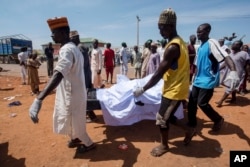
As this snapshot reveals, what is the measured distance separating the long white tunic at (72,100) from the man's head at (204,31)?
215 centimetres

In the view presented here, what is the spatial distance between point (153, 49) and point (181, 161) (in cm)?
409

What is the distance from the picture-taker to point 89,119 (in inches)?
199

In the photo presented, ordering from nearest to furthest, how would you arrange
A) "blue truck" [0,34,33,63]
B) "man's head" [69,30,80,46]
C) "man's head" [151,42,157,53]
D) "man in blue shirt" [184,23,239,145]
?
"man in blue shirt" [184,23,239,145]
"man's head" [69,30,80,46]
"man's head" [151,42,157,53]
"blue truck" [0,34,33,63]

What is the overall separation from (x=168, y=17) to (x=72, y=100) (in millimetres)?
1731

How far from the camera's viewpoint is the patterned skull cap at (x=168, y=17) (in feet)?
9.62

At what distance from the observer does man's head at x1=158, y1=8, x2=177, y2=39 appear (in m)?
2.94

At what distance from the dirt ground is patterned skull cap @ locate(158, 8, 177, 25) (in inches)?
78.4

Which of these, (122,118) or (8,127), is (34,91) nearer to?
(8,127)

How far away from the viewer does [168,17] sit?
2.93 metres

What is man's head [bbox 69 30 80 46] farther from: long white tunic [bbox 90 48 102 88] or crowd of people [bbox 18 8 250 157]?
long white tunic [bbox 90 48 102 88]

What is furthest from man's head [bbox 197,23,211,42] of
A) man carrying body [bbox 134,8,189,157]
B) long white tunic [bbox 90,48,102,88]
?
long white tunic [bbox 90,48,102,88]

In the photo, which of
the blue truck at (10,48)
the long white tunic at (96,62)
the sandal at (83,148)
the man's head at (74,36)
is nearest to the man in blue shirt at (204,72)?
the sandal at (83,148)

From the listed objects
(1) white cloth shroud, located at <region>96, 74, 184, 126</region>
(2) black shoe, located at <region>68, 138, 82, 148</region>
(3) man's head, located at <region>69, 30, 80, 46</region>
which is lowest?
(2) black shoe, located at <region>68, 138, 82, 148</region>

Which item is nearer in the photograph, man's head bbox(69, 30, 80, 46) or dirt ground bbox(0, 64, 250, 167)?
dirt ground bbox(0, 64, 250, 167)
